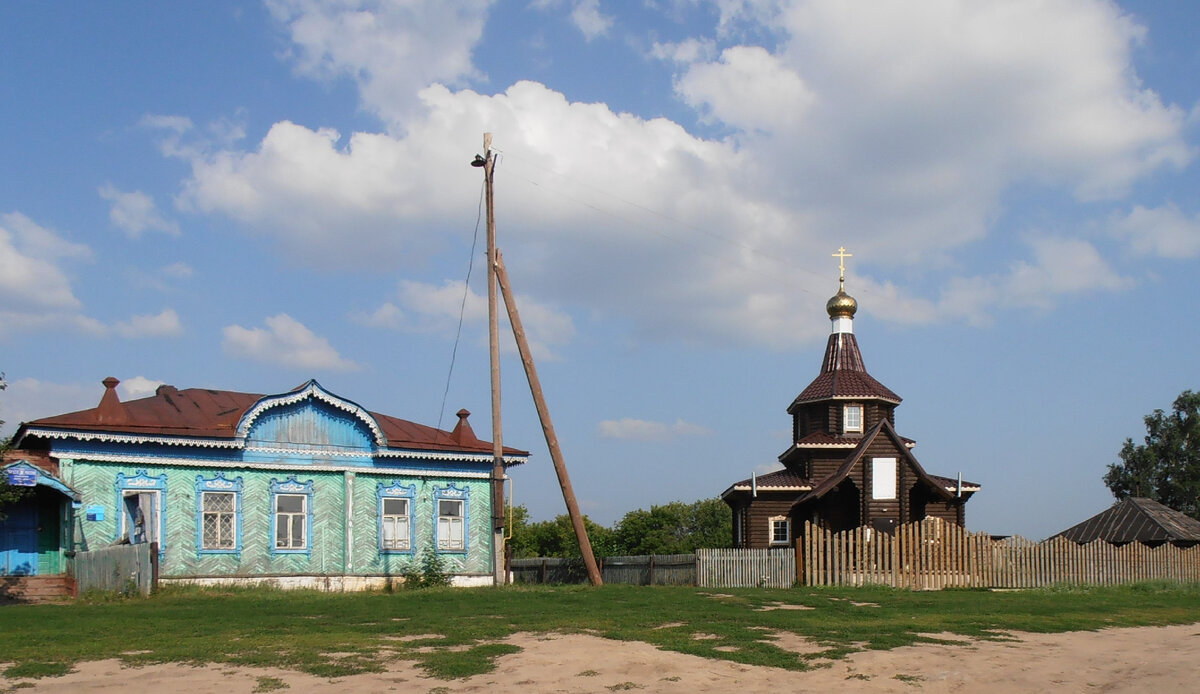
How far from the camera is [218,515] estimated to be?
26844 mm

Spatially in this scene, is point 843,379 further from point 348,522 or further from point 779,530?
point 348,522

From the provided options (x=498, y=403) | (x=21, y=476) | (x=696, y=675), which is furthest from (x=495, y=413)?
(x=696, y=675)

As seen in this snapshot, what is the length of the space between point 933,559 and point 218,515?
1695 centimetres

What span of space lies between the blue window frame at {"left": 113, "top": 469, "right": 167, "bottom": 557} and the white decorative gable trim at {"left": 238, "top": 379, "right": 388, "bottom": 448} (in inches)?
86.2

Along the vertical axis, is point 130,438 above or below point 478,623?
above

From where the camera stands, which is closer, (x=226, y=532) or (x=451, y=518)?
(x=226, y=532)

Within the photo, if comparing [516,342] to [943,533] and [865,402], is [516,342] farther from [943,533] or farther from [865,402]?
[865,402]

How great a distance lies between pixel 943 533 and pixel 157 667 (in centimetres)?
1991

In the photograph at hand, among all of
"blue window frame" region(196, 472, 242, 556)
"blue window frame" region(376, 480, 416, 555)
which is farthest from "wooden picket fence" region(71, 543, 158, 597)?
"blue window frame" region(376, 480, 416, 555)

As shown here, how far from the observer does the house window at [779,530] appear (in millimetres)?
38259

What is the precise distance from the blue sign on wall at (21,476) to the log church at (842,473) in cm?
1966

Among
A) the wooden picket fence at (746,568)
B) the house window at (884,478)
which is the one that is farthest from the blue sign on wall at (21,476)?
the house window at (884,478)

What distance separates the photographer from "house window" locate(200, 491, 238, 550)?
1049 inches

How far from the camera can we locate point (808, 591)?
928 inches
